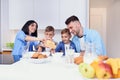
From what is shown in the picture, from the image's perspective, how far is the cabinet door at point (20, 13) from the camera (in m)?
3.75

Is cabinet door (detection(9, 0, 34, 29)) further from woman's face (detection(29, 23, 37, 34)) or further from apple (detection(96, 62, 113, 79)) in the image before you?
apple (detection(96, 62, 113, 79))

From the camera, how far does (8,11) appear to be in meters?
3.88

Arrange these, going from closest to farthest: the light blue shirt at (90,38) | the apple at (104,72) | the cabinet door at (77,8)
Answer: the apple at (104,72), the light blue shirt at (90,38), the cabinet door at (77,8)

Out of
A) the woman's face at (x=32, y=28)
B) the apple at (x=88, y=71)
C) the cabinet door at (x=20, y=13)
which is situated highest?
the cabinet door at (x=20, y=13)

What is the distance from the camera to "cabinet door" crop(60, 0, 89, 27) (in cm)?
366

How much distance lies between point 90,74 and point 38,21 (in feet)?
9.72

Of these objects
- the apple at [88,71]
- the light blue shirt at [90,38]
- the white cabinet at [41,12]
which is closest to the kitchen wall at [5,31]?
the white cabinet at [41,12]

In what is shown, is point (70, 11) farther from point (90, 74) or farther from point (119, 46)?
point (90, 74)

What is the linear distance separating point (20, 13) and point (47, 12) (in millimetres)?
451

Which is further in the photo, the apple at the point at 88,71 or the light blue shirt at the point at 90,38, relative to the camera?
the light blue shirt at the point at 90,38

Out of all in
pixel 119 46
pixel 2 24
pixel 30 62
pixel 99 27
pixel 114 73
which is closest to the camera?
pixel 114 73

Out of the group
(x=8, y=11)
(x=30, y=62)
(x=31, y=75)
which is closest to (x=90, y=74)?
(x=31, y=75)

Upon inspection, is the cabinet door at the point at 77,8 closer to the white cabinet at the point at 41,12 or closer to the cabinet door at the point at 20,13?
the white cabinet at the point at 41,12

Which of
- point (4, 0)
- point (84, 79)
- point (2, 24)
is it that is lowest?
point (84, 79)
